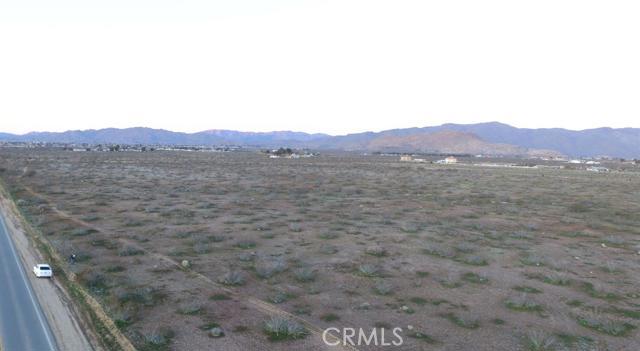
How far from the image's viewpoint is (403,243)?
88.4 feet

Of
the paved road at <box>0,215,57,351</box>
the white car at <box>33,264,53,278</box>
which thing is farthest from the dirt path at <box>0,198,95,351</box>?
the white car at <box>33,264,53,278</box>

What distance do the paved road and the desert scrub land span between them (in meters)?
2.10

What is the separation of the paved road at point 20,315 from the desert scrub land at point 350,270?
82.7 inches

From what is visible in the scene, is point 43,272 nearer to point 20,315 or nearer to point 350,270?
point 20,315

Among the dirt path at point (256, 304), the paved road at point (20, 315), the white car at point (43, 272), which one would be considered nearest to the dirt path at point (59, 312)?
the paved road at point (20, 315)

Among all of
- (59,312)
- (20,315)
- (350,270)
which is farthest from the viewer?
(350,270)

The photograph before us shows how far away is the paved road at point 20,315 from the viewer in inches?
569

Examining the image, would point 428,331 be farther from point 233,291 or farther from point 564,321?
point 233,291

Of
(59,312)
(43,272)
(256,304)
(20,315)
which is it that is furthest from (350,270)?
(43,272)

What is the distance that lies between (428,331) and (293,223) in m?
18.1

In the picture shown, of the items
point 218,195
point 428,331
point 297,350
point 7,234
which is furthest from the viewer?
point 218,195

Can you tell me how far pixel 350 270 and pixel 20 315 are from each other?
1353 centimetres

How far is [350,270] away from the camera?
21250mm

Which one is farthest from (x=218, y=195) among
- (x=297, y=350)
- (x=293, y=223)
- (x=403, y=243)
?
(x=297, y=350)
